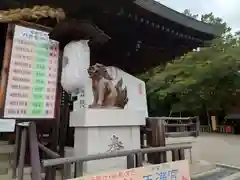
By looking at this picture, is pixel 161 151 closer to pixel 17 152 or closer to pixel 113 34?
pixel 17 152

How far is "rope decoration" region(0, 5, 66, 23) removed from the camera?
8.97 feet

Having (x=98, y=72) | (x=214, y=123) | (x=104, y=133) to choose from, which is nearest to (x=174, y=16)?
(x=98, y=72)

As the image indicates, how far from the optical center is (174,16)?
4.10 m

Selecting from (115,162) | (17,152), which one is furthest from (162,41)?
(17,152)

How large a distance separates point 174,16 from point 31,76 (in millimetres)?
2713

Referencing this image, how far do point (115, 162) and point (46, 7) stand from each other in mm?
2655

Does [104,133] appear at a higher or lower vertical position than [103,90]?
lower

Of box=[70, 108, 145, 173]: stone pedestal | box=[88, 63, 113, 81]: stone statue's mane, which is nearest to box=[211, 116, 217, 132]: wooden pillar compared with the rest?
box=[70, 108, 145, 173]: stone pedestal

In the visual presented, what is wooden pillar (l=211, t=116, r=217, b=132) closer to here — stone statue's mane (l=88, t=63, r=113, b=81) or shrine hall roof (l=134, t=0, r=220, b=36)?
shrine hall roof (l=134, t=0, r=220, b=36)

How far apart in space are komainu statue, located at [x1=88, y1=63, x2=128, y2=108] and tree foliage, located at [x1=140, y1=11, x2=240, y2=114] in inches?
510

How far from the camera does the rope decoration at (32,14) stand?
8.97ft

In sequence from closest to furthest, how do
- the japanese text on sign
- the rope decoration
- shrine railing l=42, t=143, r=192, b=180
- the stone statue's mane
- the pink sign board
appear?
shrine railing l=42, t=143, r=192, b=180 < the pink sign board < the japanese text on sign < the rope decoration < the stone statue's mane

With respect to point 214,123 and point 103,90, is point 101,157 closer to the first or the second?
point 103,90

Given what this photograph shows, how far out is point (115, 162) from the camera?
13.1 ft
